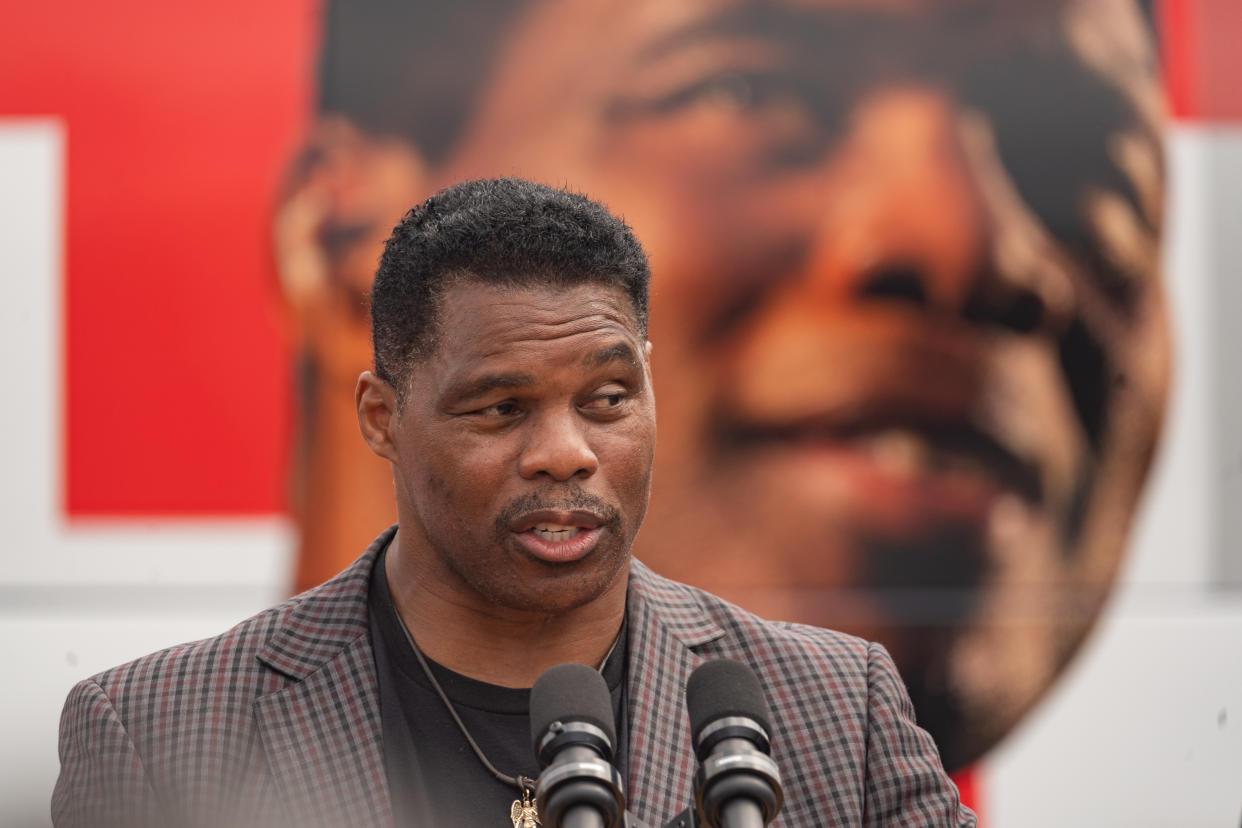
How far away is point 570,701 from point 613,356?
0.78m

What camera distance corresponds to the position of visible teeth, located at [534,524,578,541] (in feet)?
6.21

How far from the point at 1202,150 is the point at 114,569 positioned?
2881mm

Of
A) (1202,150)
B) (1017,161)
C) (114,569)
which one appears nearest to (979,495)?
(1017,161)

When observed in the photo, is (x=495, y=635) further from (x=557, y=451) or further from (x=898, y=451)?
(x=898, y=451)

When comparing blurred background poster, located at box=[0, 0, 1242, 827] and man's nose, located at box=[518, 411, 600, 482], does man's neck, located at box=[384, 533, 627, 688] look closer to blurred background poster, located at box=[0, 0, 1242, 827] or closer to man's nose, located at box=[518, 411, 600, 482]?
man's nose, located at box=[518, 411, 600, 482]

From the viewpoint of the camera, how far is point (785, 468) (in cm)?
317

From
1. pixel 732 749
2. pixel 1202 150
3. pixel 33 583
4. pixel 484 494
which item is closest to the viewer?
pixel 732 749

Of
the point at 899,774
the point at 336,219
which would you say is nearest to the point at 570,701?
the point at 899,774

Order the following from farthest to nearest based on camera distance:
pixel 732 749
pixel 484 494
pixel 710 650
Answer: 1. pixel 710 650
2. pixel 484 494
3. pixel 732 749

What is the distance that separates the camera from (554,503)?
187cm

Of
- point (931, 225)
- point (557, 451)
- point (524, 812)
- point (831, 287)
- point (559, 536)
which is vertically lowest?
point (524, 812)

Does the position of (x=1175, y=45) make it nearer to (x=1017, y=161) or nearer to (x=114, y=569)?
(x=1017, y=161)

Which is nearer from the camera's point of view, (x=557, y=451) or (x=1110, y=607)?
(x=557, y=451)

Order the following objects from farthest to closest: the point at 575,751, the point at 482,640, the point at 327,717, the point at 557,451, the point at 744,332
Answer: the point at 744,332 < the point at 482,640 < the point at 327,717 < the point at 557,451 < the point at 575,751
